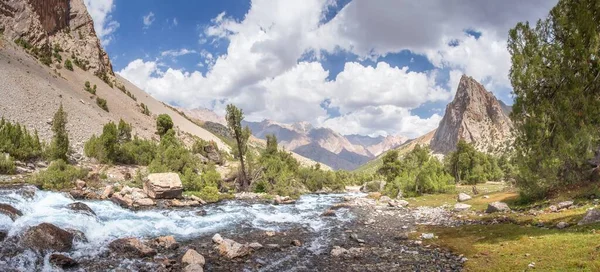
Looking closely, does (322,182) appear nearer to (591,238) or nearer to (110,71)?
(591,238)

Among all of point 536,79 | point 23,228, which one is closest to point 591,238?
point 536,79

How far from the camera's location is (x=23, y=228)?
20.8 meters

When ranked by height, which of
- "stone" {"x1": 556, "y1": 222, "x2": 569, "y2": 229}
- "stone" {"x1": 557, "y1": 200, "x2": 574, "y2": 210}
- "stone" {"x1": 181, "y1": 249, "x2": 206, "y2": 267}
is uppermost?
"stone" {"x1": 557, "y1": 200, "x2": 574, "y2": 210}

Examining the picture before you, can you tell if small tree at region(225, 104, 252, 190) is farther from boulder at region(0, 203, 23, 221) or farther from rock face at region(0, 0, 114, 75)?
rock face at region(0, 0, 114, 75)

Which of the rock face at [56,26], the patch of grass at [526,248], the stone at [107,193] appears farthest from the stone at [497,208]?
the rock face at [56,26]

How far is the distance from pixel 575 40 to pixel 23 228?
38.2 metres

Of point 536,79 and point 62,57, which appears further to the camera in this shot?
point 62,57

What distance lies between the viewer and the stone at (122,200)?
1502 inches

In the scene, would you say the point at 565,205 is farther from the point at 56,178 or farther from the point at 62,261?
the point at 56,178

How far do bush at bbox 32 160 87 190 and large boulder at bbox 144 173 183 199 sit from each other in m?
9.86

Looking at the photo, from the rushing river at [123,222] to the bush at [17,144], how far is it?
27.2 m

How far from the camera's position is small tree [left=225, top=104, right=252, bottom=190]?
61938mm

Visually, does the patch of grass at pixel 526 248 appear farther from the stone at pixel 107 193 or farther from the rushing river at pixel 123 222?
the stone at pixel 107 193

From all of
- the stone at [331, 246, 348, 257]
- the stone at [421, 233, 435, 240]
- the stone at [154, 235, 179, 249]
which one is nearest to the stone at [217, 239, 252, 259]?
the stone at [154, 235, 179, 249]
